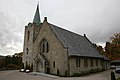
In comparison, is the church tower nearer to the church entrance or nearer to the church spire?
the church spire

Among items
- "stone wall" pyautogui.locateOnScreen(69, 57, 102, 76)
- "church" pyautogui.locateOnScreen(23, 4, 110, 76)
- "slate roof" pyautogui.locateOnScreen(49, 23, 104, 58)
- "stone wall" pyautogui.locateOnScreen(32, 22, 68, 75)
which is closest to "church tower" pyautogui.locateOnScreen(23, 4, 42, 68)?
"church" pyautogui.locateOnScreen(23, 4, 110, 76)

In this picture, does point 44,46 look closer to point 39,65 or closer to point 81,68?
point 39,65

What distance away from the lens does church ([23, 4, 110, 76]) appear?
2902 cm

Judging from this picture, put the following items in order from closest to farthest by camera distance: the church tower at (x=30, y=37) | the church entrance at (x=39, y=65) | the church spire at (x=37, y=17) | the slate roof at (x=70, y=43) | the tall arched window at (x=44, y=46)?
the slate roof at (x=70, y=43) → the church entrance at (x=39, y=65) → the tall arched window at (x=44, y=46) → the church tower at (x=30, y=37) → the church spire at (x=37, y=17)

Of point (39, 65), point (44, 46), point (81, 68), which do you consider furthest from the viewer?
point (44, 46)

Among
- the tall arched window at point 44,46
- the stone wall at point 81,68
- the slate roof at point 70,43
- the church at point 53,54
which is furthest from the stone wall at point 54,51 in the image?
the stone wall at point 81,68

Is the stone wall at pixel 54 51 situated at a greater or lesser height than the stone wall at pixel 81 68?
greater

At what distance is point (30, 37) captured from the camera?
130 feet

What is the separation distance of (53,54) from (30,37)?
436 inches

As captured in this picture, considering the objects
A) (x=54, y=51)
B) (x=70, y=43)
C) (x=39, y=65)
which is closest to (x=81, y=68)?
(x=70, y=43)

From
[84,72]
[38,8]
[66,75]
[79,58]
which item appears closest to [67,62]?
[66,75]

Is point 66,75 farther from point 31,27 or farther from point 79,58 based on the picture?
point 31,27

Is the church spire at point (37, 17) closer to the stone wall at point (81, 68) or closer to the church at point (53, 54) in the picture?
the church at point (53, 54)

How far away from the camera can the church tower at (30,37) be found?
3853 centimetres
